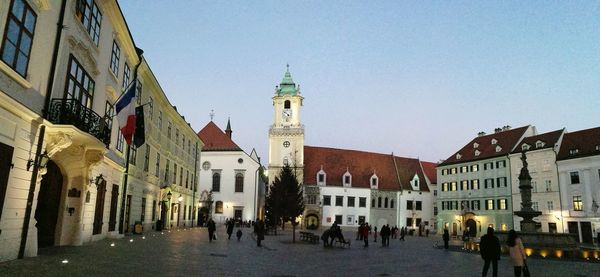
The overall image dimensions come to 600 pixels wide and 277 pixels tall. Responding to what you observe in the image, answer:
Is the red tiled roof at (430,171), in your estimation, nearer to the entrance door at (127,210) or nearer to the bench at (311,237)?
the bench at (311,237)

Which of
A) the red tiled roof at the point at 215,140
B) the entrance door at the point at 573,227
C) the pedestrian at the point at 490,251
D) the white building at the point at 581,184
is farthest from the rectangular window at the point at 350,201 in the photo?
the pedestrian at the point at 490,251

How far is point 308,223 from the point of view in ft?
228

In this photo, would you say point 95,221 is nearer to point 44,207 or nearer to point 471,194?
point 44,207

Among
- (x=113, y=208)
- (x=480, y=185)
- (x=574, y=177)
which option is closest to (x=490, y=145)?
(x=480, y=185)

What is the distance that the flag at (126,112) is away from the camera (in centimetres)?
1630

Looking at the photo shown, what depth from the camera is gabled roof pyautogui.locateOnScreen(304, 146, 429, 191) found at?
238ft

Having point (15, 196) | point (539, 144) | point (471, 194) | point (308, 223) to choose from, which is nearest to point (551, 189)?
point (539, 144)

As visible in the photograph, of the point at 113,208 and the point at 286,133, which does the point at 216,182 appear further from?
the point at 113,208

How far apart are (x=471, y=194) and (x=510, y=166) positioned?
294 inches

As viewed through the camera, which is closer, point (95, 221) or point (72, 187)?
point (72, 187)

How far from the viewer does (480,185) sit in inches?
2387

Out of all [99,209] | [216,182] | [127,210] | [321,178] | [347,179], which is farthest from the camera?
[347,179]

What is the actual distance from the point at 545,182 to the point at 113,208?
47147 mm

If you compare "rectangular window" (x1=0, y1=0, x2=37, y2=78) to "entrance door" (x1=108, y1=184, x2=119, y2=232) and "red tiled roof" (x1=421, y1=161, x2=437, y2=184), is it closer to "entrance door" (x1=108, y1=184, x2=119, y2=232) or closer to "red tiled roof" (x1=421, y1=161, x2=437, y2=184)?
"entrance door" (x1=108, y1=184, x2=119, y2=232)
